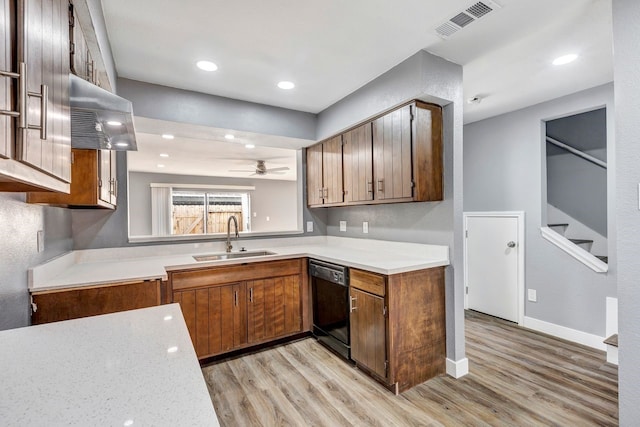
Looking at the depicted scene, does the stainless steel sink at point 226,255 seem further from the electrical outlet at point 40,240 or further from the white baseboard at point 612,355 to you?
the white baseboard at point 612,355

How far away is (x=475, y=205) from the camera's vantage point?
3.92m

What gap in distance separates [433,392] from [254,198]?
7.66m

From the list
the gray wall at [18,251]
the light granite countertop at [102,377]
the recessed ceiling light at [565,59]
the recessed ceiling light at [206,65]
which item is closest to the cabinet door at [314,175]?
the recessed ceiling light at [206,65]

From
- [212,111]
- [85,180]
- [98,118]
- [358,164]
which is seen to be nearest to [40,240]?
[85,180]

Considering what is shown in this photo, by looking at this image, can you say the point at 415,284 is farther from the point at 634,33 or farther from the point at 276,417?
the point at 634,33

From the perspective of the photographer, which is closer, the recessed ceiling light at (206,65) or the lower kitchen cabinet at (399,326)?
the lower kitchen cabinet at (399,326)

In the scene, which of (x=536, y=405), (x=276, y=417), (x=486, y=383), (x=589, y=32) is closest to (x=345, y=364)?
(x=276, y=417)

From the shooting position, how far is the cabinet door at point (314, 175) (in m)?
3.61

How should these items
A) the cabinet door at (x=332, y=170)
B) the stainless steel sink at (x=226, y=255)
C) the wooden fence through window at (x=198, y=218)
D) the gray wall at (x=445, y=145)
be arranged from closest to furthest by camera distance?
the gray wall at (x=445, y=145)
the stainless steel sink at (x=226, y=255)
the cabinet door at (x=332, y=170)
the wooden fence through window at (x=198, y=218)

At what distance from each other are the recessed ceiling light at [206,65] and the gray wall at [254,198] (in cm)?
536

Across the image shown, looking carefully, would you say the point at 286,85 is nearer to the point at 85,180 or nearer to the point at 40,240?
the point at 85,180

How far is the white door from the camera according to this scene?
3457mm

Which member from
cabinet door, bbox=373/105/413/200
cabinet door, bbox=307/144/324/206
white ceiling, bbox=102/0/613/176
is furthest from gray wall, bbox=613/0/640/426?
cabinet door, bbox=307/144/324/206

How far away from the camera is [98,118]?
131 cm
